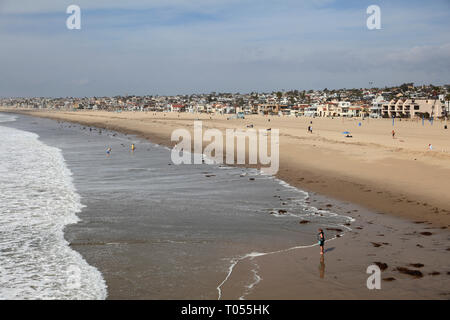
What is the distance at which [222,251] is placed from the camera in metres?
12.4

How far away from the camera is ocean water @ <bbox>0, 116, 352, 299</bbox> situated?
10.1m

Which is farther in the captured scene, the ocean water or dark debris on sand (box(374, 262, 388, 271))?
A: dark debris on sand (box(374, 262, 388, 271))

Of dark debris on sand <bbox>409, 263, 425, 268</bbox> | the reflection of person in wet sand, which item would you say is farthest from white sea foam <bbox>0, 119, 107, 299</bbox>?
dark debris on sand <bbox>409, 263, 425, 268</bbox>

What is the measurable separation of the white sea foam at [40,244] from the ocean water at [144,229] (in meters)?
0.03

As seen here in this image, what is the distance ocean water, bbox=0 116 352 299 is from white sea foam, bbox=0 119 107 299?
31mm

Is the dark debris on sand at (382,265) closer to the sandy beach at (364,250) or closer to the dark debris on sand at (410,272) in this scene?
the sandy beach at (364,250)

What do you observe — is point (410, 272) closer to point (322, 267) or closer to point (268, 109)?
point (322, 267)

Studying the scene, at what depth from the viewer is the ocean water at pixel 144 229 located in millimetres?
10133

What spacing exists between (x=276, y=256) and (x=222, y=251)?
1.56 meters

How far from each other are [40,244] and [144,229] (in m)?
3.22

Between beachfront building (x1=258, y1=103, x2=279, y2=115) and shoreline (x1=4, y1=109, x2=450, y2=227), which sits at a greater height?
beachfront building (x1=258, y1=103, x2=279, y2=115)

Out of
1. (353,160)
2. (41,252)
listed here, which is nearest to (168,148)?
(353,160)

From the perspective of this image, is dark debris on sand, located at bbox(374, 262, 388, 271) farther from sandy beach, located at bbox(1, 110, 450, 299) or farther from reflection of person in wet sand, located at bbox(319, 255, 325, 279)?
reflection of person in wet sand, located at bbox(319, 255, 325, 279)
